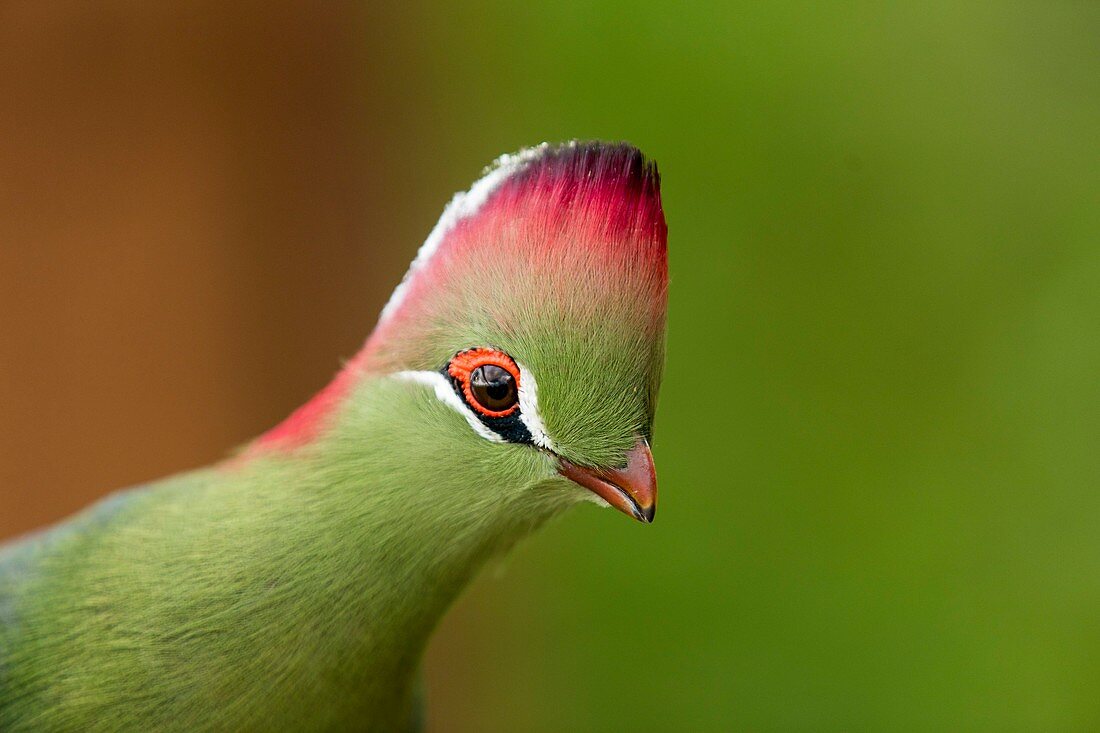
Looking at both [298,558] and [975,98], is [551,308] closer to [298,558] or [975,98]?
[298,558]

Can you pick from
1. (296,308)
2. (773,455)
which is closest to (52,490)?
(296,308)

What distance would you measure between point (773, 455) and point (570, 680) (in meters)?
0.89

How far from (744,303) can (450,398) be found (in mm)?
1667

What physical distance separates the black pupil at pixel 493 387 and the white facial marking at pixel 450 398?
0.8 inches

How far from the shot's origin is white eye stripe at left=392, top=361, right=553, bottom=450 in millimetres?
895

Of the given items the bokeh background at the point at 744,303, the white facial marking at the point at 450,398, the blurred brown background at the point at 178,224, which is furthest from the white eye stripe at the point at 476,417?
the blurred brown background at the point at 178,224

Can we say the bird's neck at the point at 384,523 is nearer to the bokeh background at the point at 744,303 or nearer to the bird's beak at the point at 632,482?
the bird's beak at the point at 632,482

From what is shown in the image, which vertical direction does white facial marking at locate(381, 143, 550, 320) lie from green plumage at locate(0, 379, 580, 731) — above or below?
above

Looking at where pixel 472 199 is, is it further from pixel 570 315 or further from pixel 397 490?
pixel 397 490

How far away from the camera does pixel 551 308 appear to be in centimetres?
88

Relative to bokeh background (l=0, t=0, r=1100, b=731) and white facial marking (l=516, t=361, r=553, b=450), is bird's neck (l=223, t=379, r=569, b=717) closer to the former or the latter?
white facial marking (l=516, t=361, r=553, b=450)

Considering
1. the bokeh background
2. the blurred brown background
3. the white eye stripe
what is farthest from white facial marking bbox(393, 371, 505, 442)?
the blurred brown background

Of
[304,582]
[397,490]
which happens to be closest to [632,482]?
[397,490]

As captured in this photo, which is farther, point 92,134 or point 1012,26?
point 92,134
